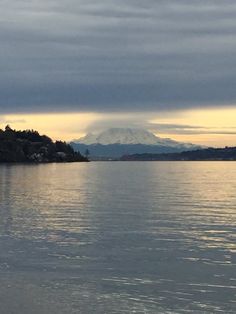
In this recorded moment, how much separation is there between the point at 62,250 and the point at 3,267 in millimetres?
4857

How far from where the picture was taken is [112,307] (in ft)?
68.3

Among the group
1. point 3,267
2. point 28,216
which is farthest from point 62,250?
point 28,216

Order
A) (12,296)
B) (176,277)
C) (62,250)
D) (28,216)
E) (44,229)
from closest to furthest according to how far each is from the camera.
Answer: (12,296) < (176,277) < (62,250) < (44,229) < (28,216)

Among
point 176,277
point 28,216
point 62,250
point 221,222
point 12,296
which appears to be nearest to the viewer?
point 12,296

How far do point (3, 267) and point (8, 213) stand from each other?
24015 mm

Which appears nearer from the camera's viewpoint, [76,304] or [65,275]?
[76,304]

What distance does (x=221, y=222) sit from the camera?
143 feet

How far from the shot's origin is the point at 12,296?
22172 mm

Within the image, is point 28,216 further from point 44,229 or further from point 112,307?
point 112,307

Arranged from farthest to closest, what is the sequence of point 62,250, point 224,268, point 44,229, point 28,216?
point 28,216, point 44,229, point 62,250, point 224,268

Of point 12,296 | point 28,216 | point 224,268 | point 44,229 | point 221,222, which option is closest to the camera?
point 12,296

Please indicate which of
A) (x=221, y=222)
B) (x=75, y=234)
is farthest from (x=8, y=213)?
(x=221, y=222)

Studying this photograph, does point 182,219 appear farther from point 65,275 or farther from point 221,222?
point 65,275

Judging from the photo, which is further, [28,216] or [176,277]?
[28,216]
